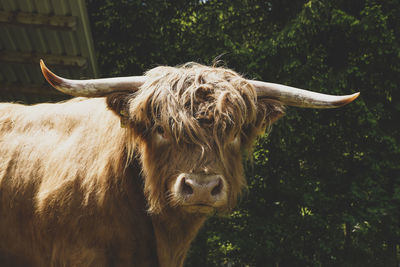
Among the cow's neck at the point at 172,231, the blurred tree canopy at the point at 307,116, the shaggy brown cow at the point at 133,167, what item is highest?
the shaggy brown cow at the point at 133,167

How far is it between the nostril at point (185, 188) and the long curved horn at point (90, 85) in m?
0.79

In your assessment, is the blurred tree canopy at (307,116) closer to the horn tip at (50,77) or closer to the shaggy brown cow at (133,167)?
the shaggy brown cow at (133,167)

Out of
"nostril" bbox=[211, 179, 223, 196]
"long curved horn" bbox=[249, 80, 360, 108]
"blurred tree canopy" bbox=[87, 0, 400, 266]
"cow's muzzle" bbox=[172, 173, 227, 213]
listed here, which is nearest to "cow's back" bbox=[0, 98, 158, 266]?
"cow's muzzle" bbox=[172, 173, 227, 213]

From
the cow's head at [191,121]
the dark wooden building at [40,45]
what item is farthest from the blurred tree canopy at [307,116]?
the cow's head at [191,121]

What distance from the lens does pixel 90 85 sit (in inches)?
108

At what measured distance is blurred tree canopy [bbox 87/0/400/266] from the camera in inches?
298

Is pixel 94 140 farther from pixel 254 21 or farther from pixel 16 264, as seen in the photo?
pixel 254 21

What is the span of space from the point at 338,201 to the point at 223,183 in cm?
593

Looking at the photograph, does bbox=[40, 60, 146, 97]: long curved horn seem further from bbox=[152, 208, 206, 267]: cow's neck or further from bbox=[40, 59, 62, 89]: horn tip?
bbox=[152, 208, 206, 267]: cow's neck

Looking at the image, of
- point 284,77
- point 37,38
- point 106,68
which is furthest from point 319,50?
point 37,38

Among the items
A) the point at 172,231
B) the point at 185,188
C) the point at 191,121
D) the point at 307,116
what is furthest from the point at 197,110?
the point at 307,116

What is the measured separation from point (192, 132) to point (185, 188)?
1.18 feet

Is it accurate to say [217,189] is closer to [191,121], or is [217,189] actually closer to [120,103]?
[191,121]

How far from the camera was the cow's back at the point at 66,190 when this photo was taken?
2.85 metres
